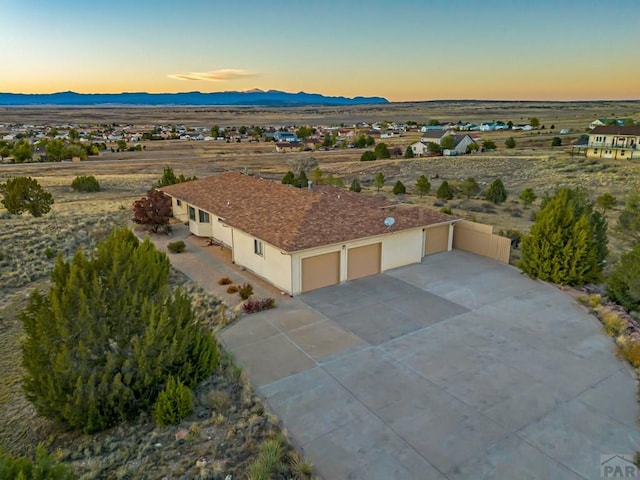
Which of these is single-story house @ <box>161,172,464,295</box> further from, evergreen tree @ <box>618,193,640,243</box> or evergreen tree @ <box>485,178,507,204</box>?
evergreen tree @ <box>485,178,507,204</box>

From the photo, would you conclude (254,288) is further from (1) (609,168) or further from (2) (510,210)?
(1) (609,168)

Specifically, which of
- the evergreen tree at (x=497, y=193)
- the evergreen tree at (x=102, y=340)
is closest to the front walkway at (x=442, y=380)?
the evergreen tree at (x=102, y=340)

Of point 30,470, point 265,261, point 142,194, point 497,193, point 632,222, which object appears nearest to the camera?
point 30,470

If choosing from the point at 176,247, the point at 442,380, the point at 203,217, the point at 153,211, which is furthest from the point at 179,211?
the point at 442,380

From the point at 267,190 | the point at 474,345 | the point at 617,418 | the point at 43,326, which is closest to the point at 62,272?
the point at 43,326

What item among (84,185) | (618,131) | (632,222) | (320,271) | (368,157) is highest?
(618,131)

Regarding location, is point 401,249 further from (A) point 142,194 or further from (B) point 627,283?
(A) point 142,194
